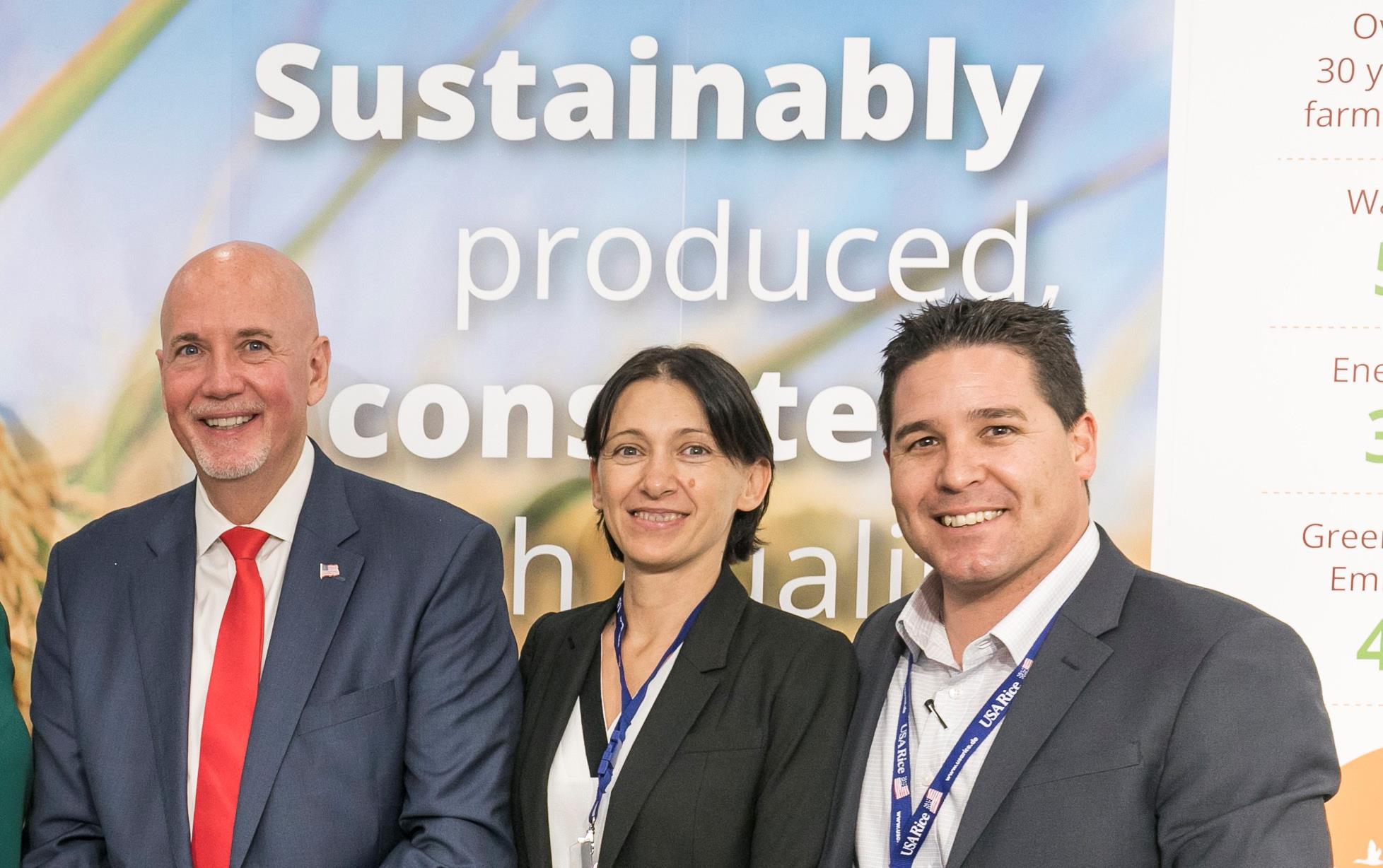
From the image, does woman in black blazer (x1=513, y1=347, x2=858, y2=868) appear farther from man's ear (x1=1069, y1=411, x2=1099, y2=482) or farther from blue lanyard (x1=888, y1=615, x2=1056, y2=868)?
man's ear (x1=1069, y1=411, x2=1099, y2=482)

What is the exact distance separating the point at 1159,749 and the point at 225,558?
5.72 ft

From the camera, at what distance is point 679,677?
2453 millimetres

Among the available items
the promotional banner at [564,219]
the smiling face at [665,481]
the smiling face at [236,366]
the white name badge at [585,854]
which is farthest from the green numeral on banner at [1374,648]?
the smiling face at [236,366]

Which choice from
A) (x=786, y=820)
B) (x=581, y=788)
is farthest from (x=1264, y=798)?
(x=581, y=788)

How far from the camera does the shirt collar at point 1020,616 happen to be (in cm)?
224

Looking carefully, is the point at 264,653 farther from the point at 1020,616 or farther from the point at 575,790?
the point at 1020,616

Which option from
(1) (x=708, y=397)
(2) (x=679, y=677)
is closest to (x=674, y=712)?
(2) (x=679, y=677)

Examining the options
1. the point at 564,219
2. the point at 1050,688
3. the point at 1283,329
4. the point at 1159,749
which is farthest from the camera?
the point at 564,219

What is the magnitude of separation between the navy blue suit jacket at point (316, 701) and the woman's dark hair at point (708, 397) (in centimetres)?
35

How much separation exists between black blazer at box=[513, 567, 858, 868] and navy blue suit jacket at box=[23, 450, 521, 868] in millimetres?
118

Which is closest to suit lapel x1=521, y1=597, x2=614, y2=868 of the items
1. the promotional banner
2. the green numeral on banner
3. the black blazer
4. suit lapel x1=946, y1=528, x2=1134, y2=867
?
the black blazer

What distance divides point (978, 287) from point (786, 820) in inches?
83.8

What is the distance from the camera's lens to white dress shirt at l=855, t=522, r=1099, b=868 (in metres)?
2.16

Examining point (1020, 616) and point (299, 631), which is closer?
point (1020, 616)
